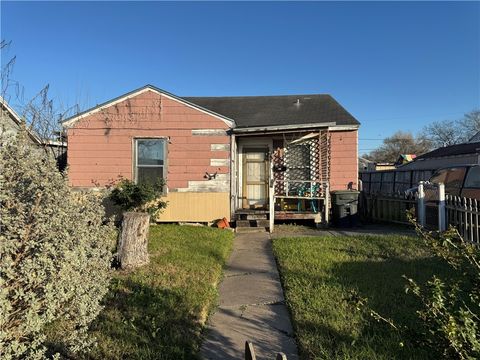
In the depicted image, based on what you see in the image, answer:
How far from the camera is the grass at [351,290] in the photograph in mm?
3709

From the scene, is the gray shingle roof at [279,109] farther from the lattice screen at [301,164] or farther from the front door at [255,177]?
the front door at [255,177]

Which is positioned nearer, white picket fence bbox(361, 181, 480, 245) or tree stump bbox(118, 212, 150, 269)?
tree stump bbox(118, 212, 150, 269)

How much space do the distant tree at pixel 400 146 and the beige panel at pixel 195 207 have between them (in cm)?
6375

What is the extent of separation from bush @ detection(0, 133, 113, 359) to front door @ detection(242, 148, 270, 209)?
957 cm

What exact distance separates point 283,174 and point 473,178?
5165mm

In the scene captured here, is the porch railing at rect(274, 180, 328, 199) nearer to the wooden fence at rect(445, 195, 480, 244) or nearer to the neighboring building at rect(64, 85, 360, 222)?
the neighboring building at rect(64, 85, 360, 222)

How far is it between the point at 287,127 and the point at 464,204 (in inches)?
188

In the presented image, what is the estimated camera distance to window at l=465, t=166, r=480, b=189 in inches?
425

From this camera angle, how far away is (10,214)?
2777mm

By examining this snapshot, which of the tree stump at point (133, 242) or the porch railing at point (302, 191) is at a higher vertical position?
the porch railing at point (302, 191)

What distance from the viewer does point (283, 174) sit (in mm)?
12555

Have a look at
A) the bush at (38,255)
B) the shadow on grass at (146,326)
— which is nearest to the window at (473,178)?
the shadow on grass at (146,326)

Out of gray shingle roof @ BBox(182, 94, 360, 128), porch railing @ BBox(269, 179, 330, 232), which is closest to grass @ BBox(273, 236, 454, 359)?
porch railing @ BBox(269, 179, 330, 232)

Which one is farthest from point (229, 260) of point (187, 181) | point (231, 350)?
point (187, 181)
